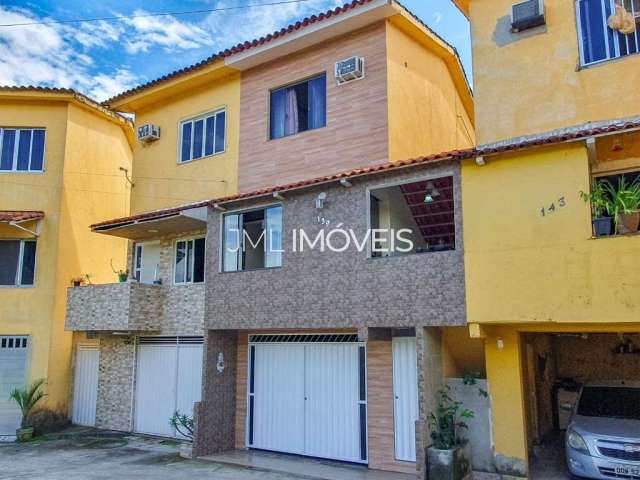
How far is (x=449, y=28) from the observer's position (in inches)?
572

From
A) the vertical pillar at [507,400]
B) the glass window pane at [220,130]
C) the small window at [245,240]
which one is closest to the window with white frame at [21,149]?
the glass window pane at [220,130]

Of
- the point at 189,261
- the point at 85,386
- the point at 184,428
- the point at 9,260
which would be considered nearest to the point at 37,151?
the point at 9,260

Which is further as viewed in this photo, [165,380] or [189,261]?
[189,261]

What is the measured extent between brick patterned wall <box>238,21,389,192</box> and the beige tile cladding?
313 cm

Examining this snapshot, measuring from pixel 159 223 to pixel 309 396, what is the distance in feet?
20.7

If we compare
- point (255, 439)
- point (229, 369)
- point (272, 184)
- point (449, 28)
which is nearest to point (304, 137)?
point (272, 184)

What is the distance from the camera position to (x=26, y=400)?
15.7m

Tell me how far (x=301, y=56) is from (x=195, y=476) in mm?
10328

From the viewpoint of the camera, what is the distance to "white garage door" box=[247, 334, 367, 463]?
11664mm

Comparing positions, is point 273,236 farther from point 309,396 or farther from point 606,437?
point 606,437

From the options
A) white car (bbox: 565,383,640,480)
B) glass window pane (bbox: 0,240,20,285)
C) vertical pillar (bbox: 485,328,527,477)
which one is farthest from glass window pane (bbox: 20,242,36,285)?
white car (bbox: 565,383,640,480)

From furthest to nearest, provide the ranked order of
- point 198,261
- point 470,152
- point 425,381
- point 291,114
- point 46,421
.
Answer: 1. point 46,421
2. point 198,261
3. point 291,114
4. point 425,381
5. point 470,152

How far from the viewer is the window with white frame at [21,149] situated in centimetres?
1770

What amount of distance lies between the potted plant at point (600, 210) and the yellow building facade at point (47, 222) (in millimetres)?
15212
